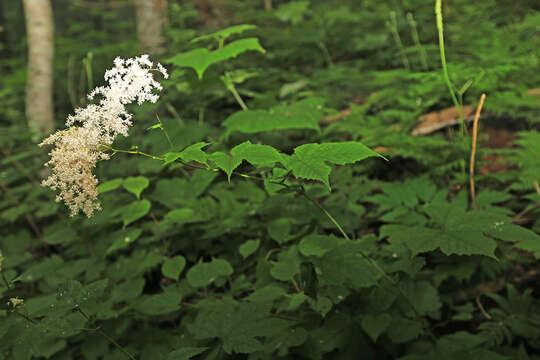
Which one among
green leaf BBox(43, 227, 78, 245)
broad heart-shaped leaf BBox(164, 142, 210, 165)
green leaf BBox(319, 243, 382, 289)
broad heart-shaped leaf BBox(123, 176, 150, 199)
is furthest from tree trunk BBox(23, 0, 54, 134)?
green leaf BBox(319, 243, 382, 289)

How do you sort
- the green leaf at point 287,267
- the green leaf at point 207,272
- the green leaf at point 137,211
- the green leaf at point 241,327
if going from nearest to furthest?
the green leaf at point 241,327
the green leaf at point 287,267
the green leaf at point 207,272
the green leaf at point 137,211

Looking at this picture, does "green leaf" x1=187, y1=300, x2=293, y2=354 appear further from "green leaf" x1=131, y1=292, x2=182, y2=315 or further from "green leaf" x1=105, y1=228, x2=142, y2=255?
"green leaf" x1=105, y1=228, x2=142, y2=255

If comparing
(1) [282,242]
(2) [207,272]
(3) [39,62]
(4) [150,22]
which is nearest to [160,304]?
(2) [207,272]

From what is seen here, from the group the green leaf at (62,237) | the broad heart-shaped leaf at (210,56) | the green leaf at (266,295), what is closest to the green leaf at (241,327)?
the green leaf at (266,295)

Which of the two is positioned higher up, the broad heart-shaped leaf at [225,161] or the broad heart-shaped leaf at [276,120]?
the broad heart-shaped leaf at [225,161]

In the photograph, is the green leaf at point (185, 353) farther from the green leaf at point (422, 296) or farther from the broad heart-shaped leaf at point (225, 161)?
the green leaf at point (422, 296)

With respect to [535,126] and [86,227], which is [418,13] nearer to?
[535,126]
